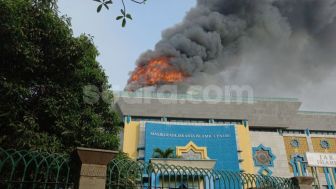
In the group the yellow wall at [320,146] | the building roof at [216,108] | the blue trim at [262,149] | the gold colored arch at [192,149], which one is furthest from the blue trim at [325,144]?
the gold colored arch at [192,149]

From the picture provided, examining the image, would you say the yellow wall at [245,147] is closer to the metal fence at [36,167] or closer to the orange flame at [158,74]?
the orange flame at [158,74]

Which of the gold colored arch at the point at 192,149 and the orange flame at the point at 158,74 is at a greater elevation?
the orange flame at the point at 158,74

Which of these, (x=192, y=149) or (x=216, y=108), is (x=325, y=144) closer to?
(x=216, y=108)

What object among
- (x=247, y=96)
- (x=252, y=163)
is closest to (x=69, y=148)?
(x=252, y=163)

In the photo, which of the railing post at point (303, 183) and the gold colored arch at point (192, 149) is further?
the gold colored arch at point (192, 149)

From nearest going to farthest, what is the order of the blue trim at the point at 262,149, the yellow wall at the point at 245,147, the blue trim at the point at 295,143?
the yellow wall at the point at 245,147 → the blue trim at the point at 262,149 → the blue trim at the point at 295,143

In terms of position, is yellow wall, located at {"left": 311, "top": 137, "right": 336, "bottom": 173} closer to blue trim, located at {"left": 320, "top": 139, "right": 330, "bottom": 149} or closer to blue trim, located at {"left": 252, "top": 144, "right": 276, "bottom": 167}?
blue trim, located at {"left": 320, "top": 139, "right": 330, "bottom": 149}

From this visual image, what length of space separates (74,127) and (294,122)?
3914cm

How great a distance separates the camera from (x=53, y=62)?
9.45m

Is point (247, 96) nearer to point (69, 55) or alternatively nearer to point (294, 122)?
point (294, 122)

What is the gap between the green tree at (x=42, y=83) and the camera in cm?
831

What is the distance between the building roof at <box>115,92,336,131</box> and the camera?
1533 inches

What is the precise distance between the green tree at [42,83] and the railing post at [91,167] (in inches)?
167

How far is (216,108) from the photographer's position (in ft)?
132
